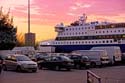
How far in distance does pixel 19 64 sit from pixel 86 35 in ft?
167

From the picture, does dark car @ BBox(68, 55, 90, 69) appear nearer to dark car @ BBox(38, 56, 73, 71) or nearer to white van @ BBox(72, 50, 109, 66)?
dark car @ BBox(38, 56, 73, 71)

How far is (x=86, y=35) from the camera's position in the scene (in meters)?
Answer: 81.2

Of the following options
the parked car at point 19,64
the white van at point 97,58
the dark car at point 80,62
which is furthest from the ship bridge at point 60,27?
the parked car at point 19,64

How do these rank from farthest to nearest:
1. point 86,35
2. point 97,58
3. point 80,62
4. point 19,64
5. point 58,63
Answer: point 86,35, point 97,58, point 80,62, point 58,63, point 19,64

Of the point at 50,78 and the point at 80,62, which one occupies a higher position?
the point at 80,62

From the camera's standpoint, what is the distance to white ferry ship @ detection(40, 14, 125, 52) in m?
74.2

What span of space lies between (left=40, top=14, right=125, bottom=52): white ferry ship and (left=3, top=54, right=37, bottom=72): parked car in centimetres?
4018

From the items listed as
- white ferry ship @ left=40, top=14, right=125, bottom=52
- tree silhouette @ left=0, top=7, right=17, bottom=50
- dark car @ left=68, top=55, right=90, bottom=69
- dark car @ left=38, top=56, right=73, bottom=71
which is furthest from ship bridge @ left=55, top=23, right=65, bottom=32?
dark car @ left=38, top=56, right=73, bottom=71

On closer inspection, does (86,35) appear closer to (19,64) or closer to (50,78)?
(19,64)

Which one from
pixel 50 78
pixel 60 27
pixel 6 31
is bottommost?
pixel 50 78

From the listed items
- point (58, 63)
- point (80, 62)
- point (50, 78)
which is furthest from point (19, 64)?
point (80, 62)

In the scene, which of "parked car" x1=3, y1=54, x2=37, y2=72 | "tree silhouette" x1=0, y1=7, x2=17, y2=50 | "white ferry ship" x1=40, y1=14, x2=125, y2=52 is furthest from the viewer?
"white ferry ship" x1=40, y1=14, x2=125, y2=52

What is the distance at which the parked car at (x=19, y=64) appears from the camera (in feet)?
102

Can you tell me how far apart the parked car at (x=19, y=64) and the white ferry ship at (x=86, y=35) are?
132 feet
